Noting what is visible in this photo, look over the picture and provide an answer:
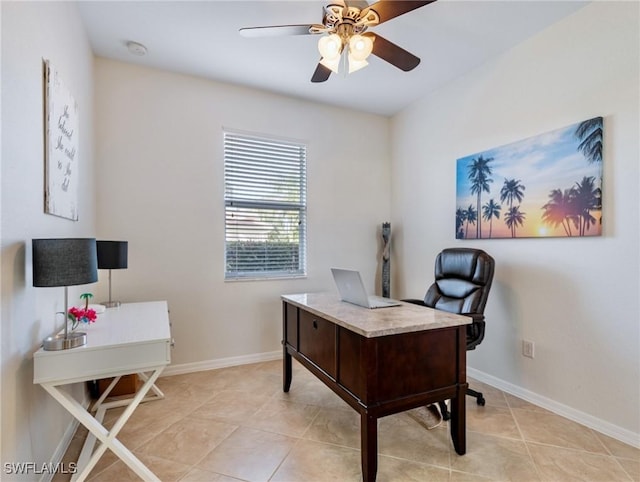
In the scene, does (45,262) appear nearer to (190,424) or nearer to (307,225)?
(190,424)

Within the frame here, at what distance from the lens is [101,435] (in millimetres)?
1479

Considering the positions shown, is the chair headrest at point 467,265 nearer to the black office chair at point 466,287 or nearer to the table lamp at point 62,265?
the black office chair at point 466,287

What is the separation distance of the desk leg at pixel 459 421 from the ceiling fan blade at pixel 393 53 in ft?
6.46

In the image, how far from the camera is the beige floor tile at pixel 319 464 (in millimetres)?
1668

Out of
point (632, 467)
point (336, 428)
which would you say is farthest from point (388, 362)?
point (632, 467)

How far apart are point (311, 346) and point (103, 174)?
2.34 metres

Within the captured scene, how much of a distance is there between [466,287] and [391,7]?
1944mm

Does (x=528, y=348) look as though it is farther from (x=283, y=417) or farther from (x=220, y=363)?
(x=220, y=363)

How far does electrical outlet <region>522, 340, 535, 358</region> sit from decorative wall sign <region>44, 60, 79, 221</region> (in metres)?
3.28

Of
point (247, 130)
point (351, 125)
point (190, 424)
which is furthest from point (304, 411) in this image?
point (351, 125)

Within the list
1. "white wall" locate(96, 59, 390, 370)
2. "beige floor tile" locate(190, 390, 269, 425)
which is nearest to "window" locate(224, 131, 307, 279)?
"white wall" locate(96, 59, 390, 370)

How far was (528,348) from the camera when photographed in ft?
8.32

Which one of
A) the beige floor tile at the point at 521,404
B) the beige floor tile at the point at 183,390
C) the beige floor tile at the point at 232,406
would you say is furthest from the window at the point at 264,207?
the beige floor tile at the point at 521,404

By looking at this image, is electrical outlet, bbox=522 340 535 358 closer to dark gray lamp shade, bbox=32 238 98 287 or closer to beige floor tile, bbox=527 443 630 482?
beige floor tile, bbox=527 443 630 482
